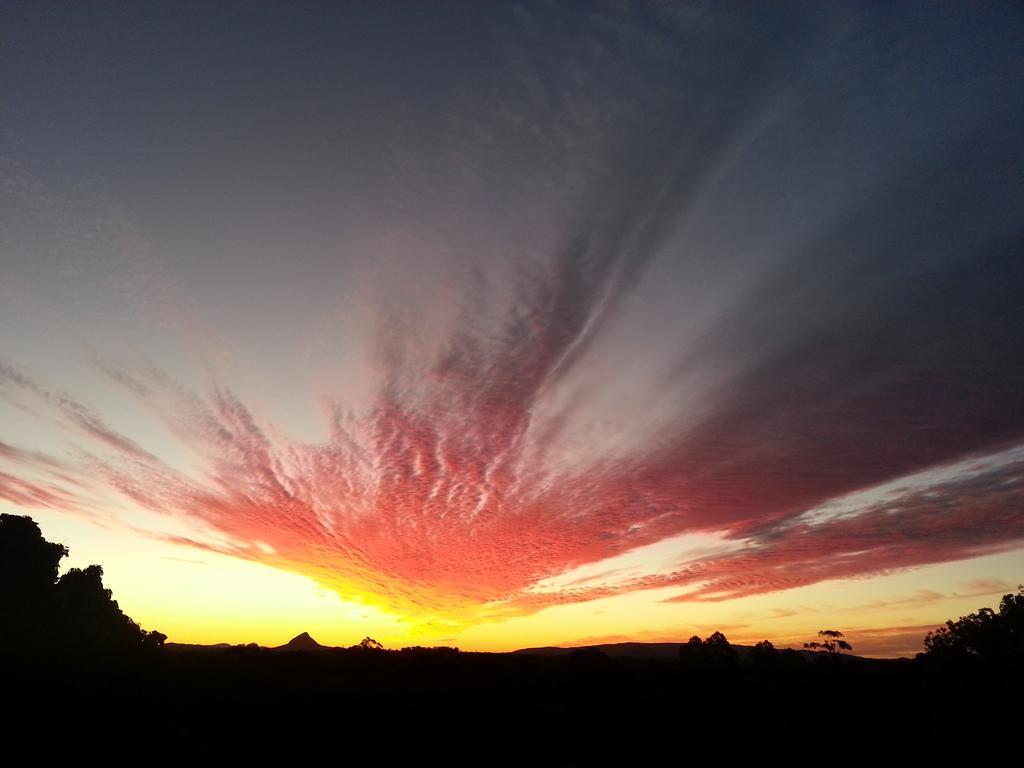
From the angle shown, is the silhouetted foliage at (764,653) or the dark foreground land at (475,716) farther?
the silhouetted foliage at (764,653)

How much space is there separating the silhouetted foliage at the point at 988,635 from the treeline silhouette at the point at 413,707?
102 ft

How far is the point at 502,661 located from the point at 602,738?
85.1 ft

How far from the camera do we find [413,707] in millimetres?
38188

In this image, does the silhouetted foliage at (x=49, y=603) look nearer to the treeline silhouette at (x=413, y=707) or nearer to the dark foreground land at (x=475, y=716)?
the treeline silhouette at (x=413, y=707)

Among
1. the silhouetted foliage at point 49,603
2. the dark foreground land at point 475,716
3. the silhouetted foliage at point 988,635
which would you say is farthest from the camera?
the silhouetted foliage at point 988,635

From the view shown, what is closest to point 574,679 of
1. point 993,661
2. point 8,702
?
point 8,702

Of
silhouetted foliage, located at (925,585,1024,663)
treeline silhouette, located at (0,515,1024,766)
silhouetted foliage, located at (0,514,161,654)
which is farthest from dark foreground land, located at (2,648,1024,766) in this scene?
silhouetted foliage, located at (925,585,1024,663)

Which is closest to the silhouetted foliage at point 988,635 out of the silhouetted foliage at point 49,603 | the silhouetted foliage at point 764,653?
the silhouetted foliage at point 764,653

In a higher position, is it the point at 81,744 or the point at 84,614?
the point at 84,614

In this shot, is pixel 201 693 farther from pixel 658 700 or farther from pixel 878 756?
pixel 878 756

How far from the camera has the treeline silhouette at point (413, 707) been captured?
30.8m

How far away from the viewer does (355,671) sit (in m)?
51.5

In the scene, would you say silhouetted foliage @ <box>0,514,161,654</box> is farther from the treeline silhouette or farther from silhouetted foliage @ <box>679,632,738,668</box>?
silhouetted foliage @ <box>679,632,738,668</box>

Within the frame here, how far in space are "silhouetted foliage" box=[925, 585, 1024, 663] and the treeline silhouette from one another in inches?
1218
